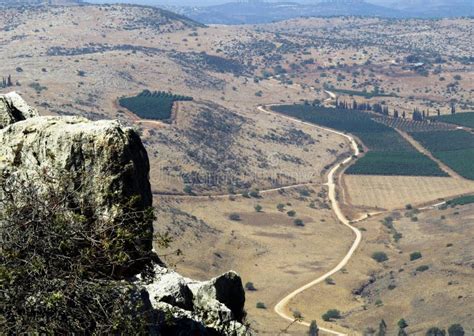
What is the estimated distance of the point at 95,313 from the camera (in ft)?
36.8

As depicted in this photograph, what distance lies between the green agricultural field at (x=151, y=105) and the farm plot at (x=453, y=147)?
55136 millimetres

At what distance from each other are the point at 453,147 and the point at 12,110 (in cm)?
14683

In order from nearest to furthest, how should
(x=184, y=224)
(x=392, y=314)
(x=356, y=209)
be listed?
1. (x=392, y=314)
2. (x=184, y=224)
3. (x=356, y=209)

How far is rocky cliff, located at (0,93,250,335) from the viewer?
11070 mm

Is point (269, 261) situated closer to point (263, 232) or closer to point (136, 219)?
point (263, 232)

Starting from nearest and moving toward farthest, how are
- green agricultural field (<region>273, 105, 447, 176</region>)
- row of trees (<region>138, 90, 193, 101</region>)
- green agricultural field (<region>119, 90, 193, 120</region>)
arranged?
green agricultural field (<region>273, 105, 447, 176</region>) < green agricultural field (<region>119, 90, 193, 120</region>) < row of trees (<region>138, 90, 193, 101</region>)

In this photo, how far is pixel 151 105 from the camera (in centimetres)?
14712

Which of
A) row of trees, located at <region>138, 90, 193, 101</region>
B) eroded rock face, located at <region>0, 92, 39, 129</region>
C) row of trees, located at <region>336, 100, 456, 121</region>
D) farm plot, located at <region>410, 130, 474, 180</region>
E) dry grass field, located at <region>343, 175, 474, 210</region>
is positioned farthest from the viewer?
row of trees, located at <region>336, 100, 456, 121</region>

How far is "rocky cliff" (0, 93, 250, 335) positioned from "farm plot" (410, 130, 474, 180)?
410 ft

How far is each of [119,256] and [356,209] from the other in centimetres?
10106

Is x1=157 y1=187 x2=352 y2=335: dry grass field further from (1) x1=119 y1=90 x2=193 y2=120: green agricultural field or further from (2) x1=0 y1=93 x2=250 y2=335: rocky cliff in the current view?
(2) x1=0 y1=93 x2=250 y2=335: rocky cliff

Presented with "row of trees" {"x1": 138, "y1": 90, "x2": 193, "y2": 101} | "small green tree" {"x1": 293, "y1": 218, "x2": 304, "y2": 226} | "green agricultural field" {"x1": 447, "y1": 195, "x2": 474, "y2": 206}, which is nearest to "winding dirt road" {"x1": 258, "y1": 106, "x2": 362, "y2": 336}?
"small green tree" {"x1": 293, "y1": 218, "x2": 304, "y2": 226}

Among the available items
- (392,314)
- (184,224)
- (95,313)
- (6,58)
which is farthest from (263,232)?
(6,58)

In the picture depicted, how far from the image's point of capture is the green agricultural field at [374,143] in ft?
Answer: 443
